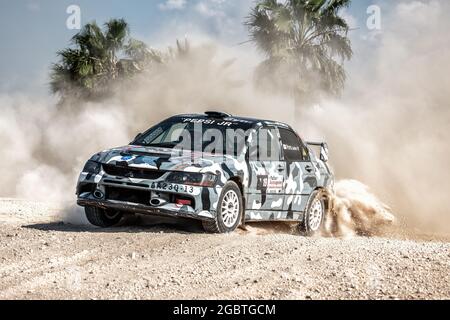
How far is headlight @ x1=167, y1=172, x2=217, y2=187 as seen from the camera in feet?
25.2

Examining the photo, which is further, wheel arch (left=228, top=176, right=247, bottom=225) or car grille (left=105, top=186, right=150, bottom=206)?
wheel arch (left=228, top=176, right=247, bottom=225)

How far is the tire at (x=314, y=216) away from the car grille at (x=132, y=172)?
264cm

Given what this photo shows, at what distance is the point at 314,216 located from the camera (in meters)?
9.88

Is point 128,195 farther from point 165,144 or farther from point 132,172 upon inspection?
point 165,144

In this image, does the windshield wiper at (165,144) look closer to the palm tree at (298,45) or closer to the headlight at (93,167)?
the headlight at (93,167)

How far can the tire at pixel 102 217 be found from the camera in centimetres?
842

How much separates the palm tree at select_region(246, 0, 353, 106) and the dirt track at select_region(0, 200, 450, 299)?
1924 centimetres

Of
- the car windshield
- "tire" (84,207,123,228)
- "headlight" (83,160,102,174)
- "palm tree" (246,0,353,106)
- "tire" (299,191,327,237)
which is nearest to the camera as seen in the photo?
"headlight" (83,160,102,174)

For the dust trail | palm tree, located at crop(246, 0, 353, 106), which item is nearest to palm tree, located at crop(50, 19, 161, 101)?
palm tree, located at crop(246, 0, 353, 106)

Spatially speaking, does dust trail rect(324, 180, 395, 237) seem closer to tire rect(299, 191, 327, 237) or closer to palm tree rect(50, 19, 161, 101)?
tire rect(299, 191, 327, 237)

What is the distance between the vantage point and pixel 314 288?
5.50 meters

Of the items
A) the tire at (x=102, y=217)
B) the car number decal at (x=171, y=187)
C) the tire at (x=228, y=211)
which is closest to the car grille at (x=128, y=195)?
the car number decal at (x=171, y=187)
